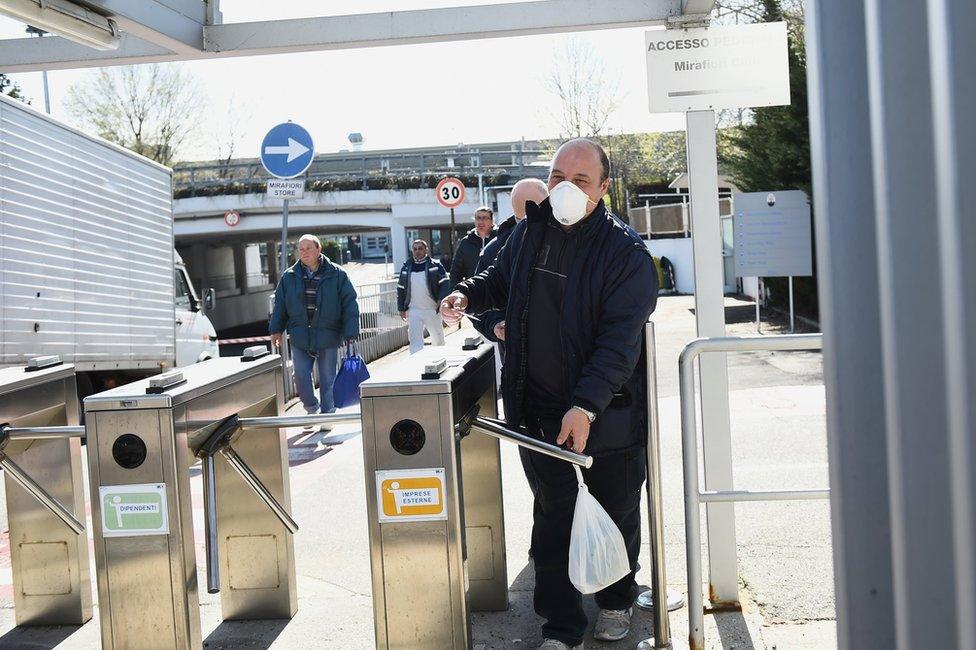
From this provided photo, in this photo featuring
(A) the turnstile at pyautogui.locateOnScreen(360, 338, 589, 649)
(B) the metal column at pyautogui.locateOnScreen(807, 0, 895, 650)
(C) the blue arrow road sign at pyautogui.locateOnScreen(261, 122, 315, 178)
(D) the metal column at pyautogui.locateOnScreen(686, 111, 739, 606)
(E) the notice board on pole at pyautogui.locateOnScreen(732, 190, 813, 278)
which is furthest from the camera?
(C) the blue arrow road sign at pyautogui.locateOnScreen(261, 122, 315, 178)

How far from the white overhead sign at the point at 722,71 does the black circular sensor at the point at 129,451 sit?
2334 mm

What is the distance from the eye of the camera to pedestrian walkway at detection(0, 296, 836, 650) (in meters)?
4.05

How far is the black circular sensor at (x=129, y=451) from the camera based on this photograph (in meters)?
3.37

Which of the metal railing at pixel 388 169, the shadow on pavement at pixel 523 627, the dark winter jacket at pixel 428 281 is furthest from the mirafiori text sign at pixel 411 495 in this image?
the metal railing at pixel 388 169

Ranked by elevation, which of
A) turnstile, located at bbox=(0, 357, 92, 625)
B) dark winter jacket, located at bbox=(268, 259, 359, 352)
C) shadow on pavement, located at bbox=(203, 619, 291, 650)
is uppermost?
dark winter jacket, located at bbox=(268, 259, 359, 352)

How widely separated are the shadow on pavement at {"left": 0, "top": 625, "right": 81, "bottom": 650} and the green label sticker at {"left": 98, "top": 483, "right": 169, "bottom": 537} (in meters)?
1.15

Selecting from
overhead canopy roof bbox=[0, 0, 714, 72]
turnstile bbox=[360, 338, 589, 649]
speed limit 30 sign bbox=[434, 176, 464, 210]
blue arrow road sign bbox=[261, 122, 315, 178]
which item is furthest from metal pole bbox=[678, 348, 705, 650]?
speed limit 30 sign bbox=[434, 176, 464, 210]

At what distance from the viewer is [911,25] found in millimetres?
1306

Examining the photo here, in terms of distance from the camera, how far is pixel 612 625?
388 centimetres

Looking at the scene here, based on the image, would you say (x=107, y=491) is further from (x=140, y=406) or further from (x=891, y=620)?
(x=891, y=620)

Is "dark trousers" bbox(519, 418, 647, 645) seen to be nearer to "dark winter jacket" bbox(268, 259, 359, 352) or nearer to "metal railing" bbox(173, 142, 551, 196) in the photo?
"dark winter jacket" bbox(268, 259, 359, 352)

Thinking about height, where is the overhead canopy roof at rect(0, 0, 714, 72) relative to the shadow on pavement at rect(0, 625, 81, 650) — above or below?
above

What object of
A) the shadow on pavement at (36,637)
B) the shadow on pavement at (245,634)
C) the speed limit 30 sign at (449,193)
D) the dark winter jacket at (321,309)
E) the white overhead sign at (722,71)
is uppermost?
the speed limit 30 sign at (449,193)

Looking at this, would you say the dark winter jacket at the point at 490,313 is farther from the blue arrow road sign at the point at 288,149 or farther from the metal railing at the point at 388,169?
the metal railing at the point at 388,169
